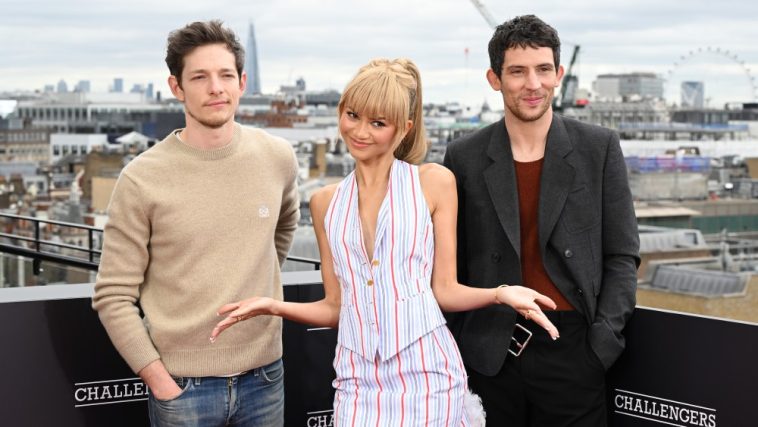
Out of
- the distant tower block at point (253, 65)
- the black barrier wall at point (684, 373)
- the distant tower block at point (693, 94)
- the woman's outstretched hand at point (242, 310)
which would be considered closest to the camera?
the woman's outstretched hand at point (242, 310)

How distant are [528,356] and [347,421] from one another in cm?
69

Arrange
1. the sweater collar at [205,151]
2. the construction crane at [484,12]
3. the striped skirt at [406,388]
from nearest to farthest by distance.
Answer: the striped skirt at [406,388], the sweater collar at [205,151], the construction crane at [484,12]

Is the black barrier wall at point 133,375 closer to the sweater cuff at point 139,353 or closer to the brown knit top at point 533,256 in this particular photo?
the brown knit top at point 533,256

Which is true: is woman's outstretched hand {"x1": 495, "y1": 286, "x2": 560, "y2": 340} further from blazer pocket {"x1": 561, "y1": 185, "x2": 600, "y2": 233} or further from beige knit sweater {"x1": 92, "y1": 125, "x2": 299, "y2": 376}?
beige knit sweater {"x1": 92, "y1": 125, "x2": 299, "y2": 376}

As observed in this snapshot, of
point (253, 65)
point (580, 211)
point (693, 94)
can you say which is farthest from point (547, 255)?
point (253, 65)

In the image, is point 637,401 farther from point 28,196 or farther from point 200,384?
point 28,196

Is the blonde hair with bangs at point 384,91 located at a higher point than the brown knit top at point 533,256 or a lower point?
higher

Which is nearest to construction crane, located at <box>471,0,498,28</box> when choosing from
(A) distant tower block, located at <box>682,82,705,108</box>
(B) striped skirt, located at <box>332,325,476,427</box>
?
(A) distant tower block, located at <box>682,82,705,108</box>

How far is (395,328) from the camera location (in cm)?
263

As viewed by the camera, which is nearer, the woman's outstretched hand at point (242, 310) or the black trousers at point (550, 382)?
the woman's outstretched hand at point (242, 310)

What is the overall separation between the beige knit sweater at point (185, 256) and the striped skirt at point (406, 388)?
423 mm

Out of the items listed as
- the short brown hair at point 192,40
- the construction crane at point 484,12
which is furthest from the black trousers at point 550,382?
the construction crane at point 484,12

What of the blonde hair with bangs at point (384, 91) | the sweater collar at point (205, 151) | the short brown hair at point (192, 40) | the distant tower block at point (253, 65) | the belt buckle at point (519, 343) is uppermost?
the distant tower block at point (253, 65)

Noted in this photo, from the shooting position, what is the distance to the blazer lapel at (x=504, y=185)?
9.86ft
